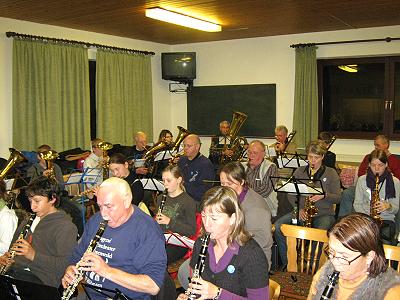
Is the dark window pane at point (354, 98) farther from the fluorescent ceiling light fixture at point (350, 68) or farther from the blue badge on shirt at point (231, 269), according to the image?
the blue badge on shirt at point (231, 269)

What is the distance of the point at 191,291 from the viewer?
2246mm

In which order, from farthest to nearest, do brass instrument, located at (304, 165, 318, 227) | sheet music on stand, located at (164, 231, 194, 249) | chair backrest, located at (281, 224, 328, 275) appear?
brass instrument, located at (304, 165, 318, 227), sheet music on stand, located at (164, 231, 194, 249), chair backrest, located at (281, 224, 328, 275)

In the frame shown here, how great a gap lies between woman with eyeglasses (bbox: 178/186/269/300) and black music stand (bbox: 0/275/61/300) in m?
0.71

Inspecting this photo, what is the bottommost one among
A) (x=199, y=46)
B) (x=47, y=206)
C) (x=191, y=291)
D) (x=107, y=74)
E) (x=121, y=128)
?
(x=191, y=291)

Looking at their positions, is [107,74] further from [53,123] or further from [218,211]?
[218,211]

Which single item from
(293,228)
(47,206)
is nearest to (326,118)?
(293,228)

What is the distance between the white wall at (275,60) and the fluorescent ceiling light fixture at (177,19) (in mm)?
1875

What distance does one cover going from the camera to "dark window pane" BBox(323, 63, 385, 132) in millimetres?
8695

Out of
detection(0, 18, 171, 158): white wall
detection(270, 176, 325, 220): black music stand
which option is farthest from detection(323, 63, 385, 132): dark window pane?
detection(270, 176, 325, 220): black music stand

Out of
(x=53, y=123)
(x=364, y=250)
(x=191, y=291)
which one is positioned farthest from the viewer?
(x=53, y=123)

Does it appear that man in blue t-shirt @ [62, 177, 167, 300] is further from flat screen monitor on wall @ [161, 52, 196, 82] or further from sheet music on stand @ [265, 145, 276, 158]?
flat screen monitor on wall @ [161, 52, 196, 82]

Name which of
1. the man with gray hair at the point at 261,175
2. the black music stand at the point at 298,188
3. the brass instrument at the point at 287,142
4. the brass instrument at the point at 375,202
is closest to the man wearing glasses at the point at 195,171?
the man with gray hair at the point at 261,175

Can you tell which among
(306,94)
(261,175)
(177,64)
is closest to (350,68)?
(306,94)

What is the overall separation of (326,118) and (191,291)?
7.60 meters
